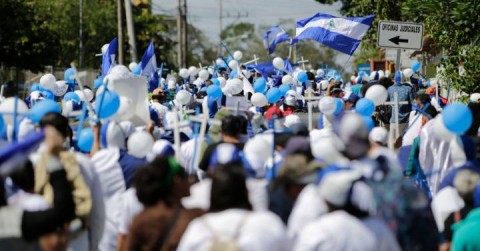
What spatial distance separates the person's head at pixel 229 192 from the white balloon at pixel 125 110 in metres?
3.74

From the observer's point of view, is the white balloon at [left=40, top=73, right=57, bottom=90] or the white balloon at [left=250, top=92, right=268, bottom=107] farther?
the white balloon at [left=40, top=73, right=57, bottom=90]

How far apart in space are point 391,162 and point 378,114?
32.4 feet

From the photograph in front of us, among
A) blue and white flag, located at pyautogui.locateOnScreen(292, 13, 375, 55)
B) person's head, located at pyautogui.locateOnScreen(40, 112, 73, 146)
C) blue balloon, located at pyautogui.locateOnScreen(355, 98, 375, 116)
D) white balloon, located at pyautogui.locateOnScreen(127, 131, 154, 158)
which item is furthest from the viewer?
blue and white flag, located at pyautogui.locateOnScreen(292, 13, 375, 55)

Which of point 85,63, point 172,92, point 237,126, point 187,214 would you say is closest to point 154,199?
point 187,214

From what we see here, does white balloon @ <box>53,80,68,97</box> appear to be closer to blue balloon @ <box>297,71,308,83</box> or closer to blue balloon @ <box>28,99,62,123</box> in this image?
blue balloon @ <box>297,71,308,83</box>

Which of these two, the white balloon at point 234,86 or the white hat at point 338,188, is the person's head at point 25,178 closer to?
the white hat at point 338,188

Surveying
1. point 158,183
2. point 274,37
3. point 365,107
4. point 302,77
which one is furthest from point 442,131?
point 274,37

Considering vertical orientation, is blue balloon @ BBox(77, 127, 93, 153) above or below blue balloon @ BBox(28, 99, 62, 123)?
below

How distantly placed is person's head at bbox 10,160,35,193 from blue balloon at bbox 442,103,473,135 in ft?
10.9

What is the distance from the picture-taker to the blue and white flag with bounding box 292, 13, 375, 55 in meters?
19.2

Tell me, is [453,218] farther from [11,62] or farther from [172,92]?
[11,62]

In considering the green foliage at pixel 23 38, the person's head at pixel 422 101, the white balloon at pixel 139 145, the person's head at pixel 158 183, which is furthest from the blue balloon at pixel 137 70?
the green foliage at pixel 23 38

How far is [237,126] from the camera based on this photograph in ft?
28.2

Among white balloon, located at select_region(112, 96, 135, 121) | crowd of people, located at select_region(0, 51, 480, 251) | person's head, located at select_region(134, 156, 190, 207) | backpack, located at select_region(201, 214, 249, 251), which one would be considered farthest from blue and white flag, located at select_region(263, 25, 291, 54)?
backpack, located at select_region(201, 214, 249, 251)
